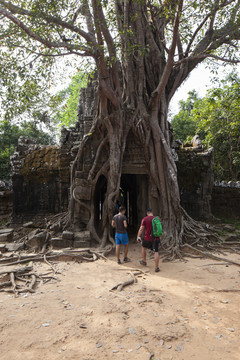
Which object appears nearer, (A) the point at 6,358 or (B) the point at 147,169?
(A) the point at 6,358

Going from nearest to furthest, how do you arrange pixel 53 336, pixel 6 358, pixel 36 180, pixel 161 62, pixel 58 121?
pixel 6 358
pixel 53 336
pixel 161 62
pixel 36 180
pixel 58 121

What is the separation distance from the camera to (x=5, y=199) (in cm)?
985

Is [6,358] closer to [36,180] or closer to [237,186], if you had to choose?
[36,180]

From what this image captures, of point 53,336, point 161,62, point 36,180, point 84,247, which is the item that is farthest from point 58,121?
point 53,336

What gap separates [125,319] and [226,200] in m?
7.52

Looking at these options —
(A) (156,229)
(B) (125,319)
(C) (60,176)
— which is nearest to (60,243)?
(A) (156,229)

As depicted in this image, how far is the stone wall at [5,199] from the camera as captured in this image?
9766 mm

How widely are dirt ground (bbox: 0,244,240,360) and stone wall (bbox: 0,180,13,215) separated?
627cm

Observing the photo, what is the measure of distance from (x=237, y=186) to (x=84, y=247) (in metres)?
5.99

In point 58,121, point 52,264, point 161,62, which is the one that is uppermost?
point 58,121

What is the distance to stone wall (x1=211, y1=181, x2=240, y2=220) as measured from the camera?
361 inches

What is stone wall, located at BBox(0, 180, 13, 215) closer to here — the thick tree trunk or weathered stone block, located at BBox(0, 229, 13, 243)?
weathered stone block, located at BBox(0, 229, 13, 243)

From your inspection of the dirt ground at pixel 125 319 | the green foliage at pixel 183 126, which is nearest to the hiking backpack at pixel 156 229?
the dirt ground at pixel 125 319

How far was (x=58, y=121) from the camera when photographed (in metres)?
21.3
